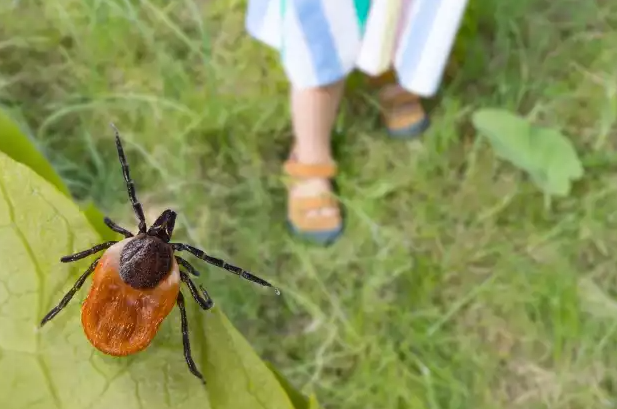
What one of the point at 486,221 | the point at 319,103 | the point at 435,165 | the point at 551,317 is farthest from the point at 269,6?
the point at 551,317

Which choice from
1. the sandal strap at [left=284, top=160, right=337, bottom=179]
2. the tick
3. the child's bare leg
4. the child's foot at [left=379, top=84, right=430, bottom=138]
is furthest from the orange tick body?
the child's foot at [left=379, top=84, right=430, bottom=138]

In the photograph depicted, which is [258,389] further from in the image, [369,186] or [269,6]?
[369,186]

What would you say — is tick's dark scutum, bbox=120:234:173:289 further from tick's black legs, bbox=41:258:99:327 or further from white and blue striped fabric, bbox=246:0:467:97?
white and blue striped fabric, bbox=246:0:467:97

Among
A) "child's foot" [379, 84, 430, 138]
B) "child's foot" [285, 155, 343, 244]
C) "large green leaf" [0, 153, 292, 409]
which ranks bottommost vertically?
"child's foot" [285, 155, 343, 244]

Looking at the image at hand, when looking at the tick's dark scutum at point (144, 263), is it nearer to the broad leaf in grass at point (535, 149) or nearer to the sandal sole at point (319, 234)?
the sandal sole at point (319, 234)

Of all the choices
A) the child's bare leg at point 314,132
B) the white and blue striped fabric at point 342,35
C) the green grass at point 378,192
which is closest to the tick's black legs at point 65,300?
the white and blue striped fabric at point 342,35

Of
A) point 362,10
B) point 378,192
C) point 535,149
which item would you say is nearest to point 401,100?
point 378,192
